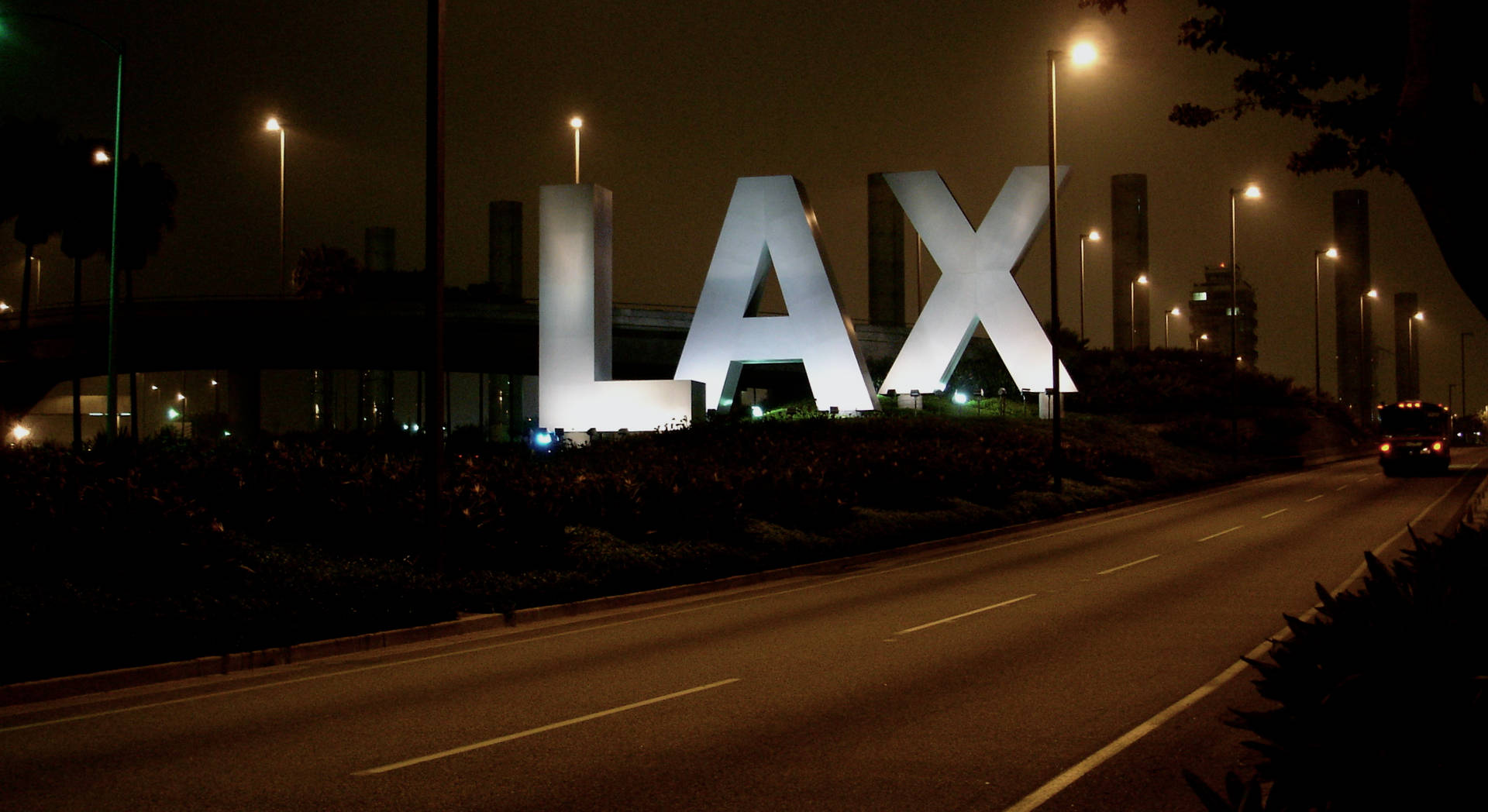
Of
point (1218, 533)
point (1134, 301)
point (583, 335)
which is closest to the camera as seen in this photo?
point (1218, 533)

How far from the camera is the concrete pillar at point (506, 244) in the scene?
93.1 m

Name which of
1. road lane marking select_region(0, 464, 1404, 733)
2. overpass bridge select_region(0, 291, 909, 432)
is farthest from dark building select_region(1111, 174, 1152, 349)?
road lane marking select_region(0, 464, 1404, 733)

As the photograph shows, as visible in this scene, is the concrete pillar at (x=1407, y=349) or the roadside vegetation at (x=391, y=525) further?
the concrete pillar at (x=1407, y=349)

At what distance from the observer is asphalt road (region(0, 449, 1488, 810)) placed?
294 inches

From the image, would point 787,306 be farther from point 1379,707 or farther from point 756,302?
point 1379,707

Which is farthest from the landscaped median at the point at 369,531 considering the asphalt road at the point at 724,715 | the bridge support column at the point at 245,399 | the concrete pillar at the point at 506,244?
the concrete pillar at the point at 506,244

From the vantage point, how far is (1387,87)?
42.4ft

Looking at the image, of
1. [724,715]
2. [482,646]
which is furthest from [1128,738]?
[482,646]

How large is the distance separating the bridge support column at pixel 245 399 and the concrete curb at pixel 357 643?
59.6 metres

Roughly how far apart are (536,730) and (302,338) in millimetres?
60056

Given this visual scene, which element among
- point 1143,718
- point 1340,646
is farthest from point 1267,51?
point 1340,646

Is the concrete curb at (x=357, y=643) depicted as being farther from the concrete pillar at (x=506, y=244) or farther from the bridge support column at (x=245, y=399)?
the concrete pillar at (x=506, y=244)

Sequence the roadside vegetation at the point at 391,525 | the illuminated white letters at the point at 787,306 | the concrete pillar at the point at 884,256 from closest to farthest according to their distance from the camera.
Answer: the roadside vegetation at the point at 391,525 < the illuminated white letters at the point at 787,306 < the concrete pillar at the point at 884,256

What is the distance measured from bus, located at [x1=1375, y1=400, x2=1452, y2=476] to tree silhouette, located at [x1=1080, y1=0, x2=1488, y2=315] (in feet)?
125
